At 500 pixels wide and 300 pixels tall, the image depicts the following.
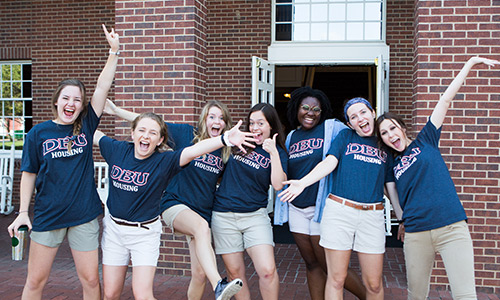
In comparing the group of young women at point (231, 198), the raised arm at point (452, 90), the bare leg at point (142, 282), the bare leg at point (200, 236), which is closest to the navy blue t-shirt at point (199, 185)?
the group of young women at point (231, 198)

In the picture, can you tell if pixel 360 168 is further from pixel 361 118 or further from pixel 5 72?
pixel 5 72

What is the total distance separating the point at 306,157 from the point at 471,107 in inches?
78.2

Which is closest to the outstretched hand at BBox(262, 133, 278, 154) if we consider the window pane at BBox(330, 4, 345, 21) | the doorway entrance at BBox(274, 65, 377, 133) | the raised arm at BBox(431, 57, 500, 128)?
the raised arm at BBox(431, 57, 500, 128)

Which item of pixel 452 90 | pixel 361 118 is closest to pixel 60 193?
pixel 361 118

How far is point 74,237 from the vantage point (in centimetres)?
342

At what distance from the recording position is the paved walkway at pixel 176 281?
4.55 meters

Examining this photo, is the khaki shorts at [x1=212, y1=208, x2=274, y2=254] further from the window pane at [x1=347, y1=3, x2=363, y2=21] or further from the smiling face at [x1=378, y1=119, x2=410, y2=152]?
the window pane at [x1=347, y1=3, x2=363, y2=21]

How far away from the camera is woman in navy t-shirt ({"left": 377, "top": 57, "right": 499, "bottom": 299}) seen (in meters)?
3.17

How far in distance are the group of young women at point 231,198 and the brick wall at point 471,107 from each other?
1.34m

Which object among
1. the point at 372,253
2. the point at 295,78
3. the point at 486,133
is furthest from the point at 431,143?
the point at 295,78

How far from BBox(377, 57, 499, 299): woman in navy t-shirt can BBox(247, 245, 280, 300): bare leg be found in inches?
38.8

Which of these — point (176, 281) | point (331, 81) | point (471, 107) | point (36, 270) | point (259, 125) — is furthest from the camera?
point (331, 81)

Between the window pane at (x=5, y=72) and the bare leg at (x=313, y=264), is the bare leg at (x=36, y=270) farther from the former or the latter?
the window pane at (x=5, y=72)

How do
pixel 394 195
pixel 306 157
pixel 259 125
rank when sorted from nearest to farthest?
pixel 394 195 → pixel 259 125 → pixel 306 157
